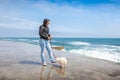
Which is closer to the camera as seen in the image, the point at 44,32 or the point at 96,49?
the point at 44,32

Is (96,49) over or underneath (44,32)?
underneath

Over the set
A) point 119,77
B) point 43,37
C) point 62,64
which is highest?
point 43,37

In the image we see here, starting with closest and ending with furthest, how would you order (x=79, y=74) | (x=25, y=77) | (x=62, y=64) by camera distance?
(x=62, y=64) < (x=25, y=77) < (x=79, y=74)

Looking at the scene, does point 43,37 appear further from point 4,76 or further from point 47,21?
point 4,76

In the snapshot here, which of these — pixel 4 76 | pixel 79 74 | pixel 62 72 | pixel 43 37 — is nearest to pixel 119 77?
pixel 79 74

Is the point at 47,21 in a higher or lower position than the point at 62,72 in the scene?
higher

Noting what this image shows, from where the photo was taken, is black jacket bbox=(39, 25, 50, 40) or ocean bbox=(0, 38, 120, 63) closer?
Answer: black jacket bbox=(39, 25, 50, 40)

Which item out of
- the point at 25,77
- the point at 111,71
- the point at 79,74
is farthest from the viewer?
the point at 111,71

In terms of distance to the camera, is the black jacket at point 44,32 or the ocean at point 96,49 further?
the ocean at point 96,49

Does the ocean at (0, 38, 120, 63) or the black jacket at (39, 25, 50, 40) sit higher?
the black jacket at (39, 25, 50, 40)

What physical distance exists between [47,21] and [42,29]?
0.42m

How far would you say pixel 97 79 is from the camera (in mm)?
7793

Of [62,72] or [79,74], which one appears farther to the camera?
[79,74]

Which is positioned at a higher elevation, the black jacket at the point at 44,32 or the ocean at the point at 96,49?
the black jacket at the point at 44,32
